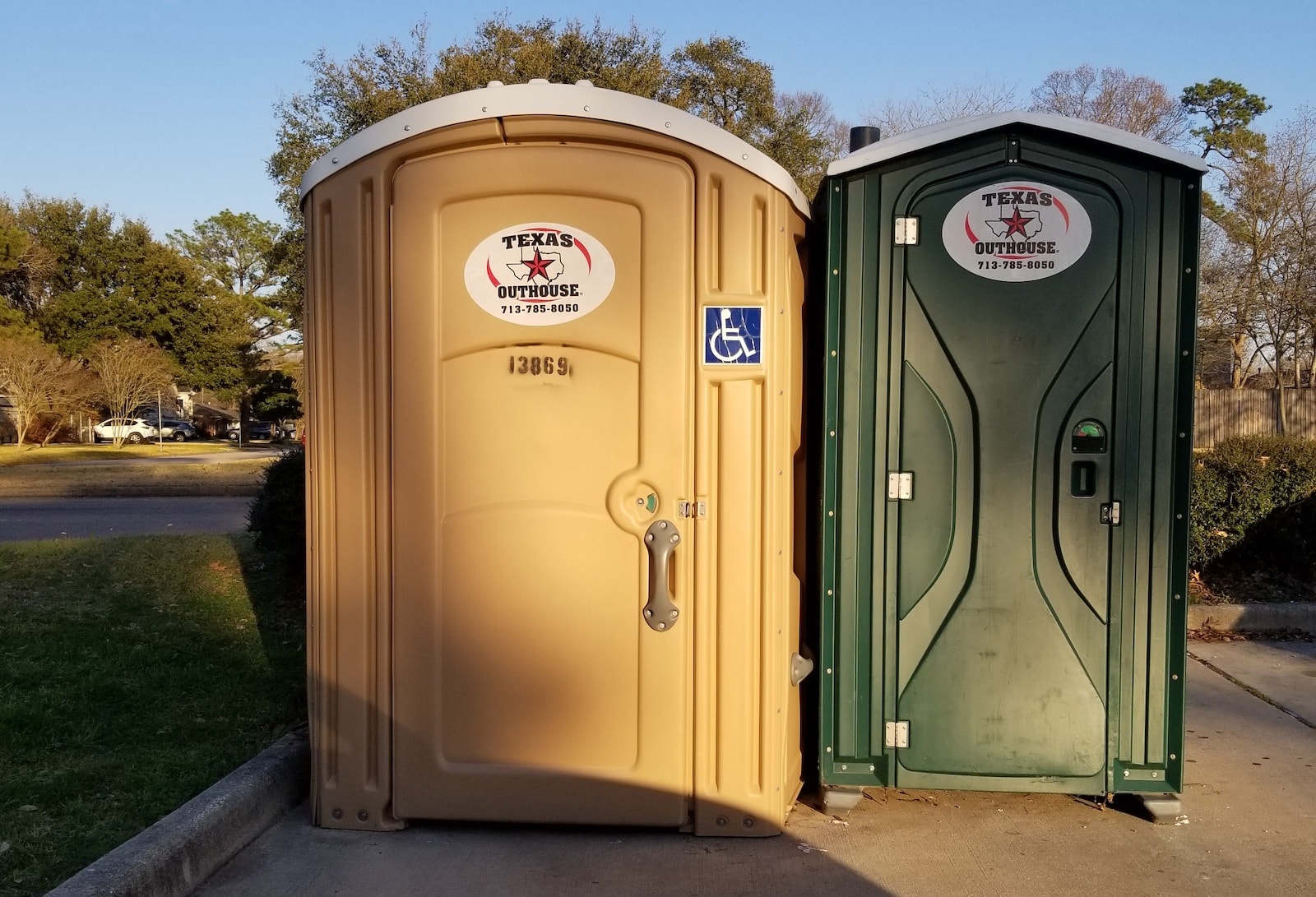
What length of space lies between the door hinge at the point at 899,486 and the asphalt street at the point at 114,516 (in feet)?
25.3

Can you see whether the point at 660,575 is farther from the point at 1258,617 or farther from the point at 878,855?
the point at 1258,617

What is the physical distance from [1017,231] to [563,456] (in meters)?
1.82

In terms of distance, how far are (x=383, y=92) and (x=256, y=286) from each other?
49901 millimetres

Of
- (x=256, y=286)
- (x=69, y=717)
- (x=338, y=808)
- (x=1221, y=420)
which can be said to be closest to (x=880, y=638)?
(x=338, y=808)

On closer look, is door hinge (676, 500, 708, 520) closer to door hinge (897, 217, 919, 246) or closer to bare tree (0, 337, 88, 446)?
door hinge (897, 217, 919, 246)

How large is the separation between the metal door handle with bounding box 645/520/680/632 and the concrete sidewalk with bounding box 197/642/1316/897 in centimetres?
79

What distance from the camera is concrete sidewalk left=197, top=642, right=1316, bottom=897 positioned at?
331 centimetres

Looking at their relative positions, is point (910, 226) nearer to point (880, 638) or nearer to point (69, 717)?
point (880, 638)

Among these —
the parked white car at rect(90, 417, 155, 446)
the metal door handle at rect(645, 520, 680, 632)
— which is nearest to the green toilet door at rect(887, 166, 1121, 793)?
the metal door handle at rect(645, 520, 680, 632)

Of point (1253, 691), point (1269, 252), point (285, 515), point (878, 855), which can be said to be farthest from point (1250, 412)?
point (878, 855)

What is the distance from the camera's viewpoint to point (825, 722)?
3.88m

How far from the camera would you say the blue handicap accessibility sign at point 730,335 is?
11.7 ft

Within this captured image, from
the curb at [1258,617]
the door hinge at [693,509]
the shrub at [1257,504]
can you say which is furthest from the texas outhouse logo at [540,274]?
the shrub at [1257,504]

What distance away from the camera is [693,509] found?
141 inches
